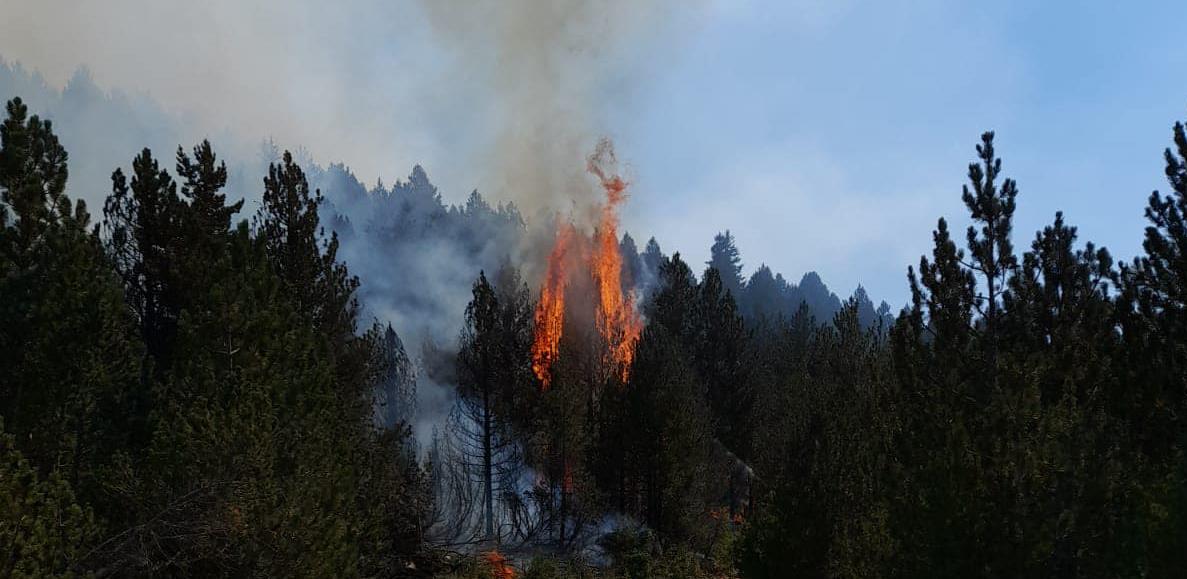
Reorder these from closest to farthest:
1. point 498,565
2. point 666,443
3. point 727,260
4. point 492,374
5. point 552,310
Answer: point 498,565, point 666,443, point 492,374, point 552,310, point 727,260

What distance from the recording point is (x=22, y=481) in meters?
9.92

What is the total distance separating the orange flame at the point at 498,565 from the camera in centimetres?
2388

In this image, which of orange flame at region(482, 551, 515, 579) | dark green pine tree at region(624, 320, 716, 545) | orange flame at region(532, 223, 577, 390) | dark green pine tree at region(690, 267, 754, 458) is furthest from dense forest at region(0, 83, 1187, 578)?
dark green pine tree at region(690, 267, 754, 458)

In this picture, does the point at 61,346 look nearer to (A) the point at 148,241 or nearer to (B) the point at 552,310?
(A) the point at 148,241

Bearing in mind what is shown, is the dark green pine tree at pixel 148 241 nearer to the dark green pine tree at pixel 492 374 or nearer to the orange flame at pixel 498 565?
the orange flame at pixel 498 565

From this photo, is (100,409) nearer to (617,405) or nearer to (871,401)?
(871,401)

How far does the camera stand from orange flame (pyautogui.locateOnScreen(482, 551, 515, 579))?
78.3 feet

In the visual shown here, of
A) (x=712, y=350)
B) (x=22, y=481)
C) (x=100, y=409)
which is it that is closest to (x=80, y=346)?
(x=100, y=409)

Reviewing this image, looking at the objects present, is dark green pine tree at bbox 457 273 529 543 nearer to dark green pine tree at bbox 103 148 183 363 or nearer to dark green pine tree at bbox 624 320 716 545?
dark green pine tree at bbox 624 320 716 545

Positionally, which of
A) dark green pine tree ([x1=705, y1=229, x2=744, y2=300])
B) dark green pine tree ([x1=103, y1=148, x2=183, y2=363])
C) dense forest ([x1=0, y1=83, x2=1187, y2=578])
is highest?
dark green pine tree ([x1=705, y1=229, x2=744, y2=300])

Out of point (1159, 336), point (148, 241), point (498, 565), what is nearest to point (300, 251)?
point (148, 241)

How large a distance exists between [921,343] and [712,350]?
30135 millimetres

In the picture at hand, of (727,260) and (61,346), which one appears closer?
(61,346)

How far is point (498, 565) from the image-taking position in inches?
985
